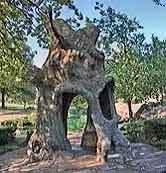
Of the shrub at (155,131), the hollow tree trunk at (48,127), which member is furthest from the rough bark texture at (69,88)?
the shrub at (155,131)

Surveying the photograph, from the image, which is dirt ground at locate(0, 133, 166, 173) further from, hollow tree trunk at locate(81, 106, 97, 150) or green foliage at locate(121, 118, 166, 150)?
green foliage at locate(121, 118, 166, 150)

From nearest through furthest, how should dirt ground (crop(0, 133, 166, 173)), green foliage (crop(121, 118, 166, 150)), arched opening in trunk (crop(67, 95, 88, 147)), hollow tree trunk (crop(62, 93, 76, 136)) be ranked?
dirt ground (crop(0, 133, 166, 173)), hollow tree trunk (crop(62, 93, 76, 136)), green foliage (crop(121, 118, 166, 150)), arched opening in trunk (crop(67, 95, 88, 147))

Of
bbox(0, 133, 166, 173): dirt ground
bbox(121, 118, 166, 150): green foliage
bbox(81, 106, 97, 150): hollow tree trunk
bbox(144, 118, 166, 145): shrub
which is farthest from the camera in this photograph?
bbox(144, 118, 166, 145): shrub

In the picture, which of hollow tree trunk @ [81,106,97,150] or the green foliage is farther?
the green foliage

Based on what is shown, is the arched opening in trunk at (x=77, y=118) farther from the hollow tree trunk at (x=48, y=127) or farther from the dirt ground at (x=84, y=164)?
the dirt ground at (x=84, y=164)

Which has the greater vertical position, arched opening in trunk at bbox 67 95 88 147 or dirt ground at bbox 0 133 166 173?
arched opening in trunk at bbox 67 95 88 147

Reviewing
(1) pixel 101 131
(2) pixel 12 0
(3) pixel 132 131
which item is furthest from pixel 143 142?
(2) pixel 12 0


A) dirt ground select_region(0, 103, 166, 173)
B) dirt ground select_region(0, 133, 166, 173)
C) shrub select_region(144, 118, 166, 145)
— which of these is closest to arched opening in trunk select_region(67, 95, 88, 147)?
shrub select_region(144, 118, 166, 145)

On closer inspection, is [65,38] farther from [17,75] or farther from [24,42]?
[17,75]

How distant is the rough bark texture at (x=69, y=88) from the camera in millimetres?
17578

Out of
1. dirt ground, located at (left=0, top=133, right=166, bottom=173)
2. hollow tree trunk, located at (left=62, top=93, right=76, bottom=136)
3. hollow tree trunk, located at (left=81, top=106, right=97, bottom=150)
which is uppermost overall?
hollow tree trunk, located at (left=62, top=93, right=76, bottom=136)

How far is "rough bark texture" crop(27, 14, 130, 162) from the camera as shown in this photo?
17.6 m

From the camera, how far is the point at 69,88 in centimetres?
1764

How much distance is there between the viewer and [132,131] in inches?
1033
